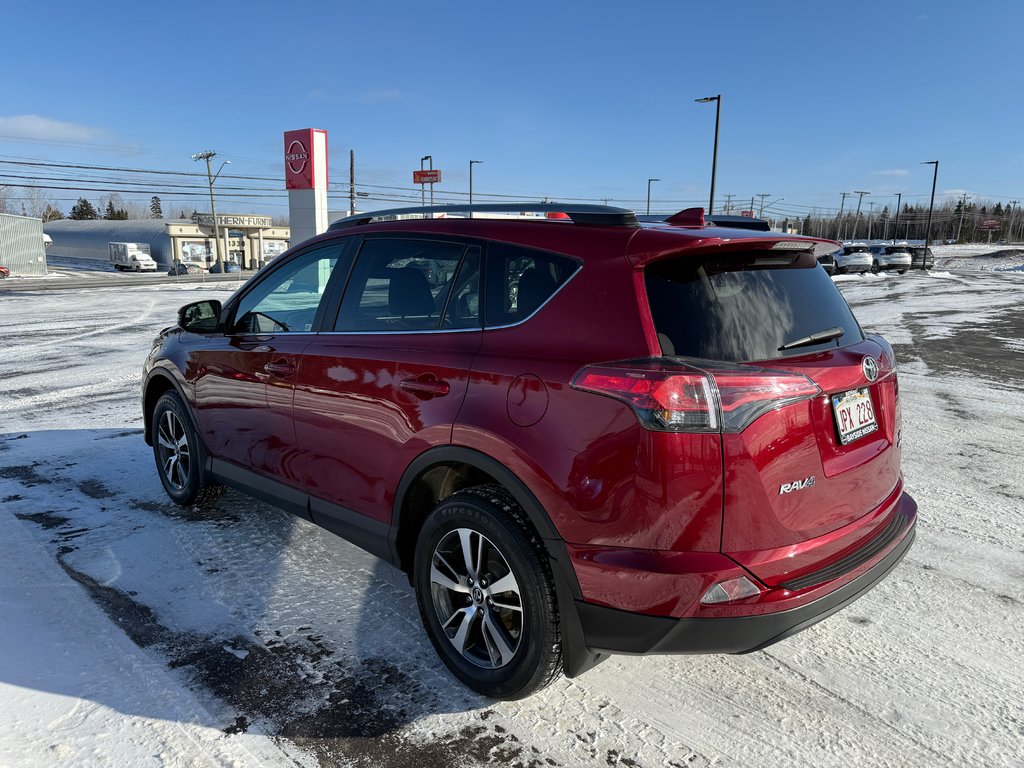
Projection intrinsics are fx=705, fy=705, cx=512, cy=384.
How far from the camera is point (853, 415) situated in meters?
2.51

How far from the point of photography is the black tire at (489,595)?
2.46 metres

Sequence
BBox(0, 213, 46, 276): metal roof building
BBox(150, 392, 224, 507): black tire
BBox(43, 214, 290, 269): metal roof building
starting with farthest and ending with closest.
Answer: BBox(43, 214, 290, 269): metal roof building < BBox(0, 213, 46, 276): metal roof building < BBox(150, 392, 224, 507): black tire

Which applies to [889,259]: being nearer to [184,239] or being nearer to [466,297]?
[466,297]

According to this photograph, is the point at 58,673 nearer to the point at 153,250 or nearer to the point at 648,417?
the point at 648,417

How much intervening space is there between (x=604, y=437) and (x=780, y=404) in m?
0.57

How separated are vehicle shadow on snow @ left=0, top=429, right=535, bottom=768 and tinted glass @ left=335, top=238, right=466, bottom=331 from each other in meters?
1.34

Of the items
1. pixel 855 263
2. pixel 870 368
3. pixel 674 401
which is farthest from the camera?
pixel 855 263

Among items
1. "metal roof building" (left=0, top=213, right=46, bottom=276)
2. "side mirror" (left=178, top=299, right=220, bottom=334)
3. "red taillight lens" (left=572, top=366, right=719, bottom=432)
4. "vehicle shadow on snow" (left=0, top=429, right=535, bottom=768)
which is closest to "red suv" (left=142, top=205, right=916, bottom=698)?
"red taillight lens" (left=572, top=366, right=719, bottom=432)

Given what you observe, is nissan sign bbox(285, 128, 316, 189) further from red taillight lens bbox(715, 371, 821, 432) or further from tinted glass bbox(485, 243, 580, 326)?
red taillight lens bbox(715, 371, 821, 432)

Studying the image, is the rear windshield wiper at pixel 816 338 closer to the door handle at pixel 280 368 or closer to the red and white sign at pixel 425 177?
the door handle at pixel 280 368

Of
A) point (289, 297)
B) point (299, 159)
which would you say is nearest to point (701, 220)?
point (289, 297)

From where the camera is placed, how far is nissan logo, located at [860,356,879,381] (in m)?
2.58

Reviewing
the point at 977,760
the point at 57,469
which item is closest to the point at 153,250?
the point at 57,469

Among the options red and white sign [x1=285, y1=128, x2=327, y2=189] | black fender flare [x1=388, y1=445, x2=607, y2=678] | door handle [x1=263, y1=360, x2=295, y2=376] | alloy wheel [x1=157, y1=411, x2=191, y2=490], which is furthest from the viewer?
red and white sign [x1=285, y1=128, x2=327, y2=189]
